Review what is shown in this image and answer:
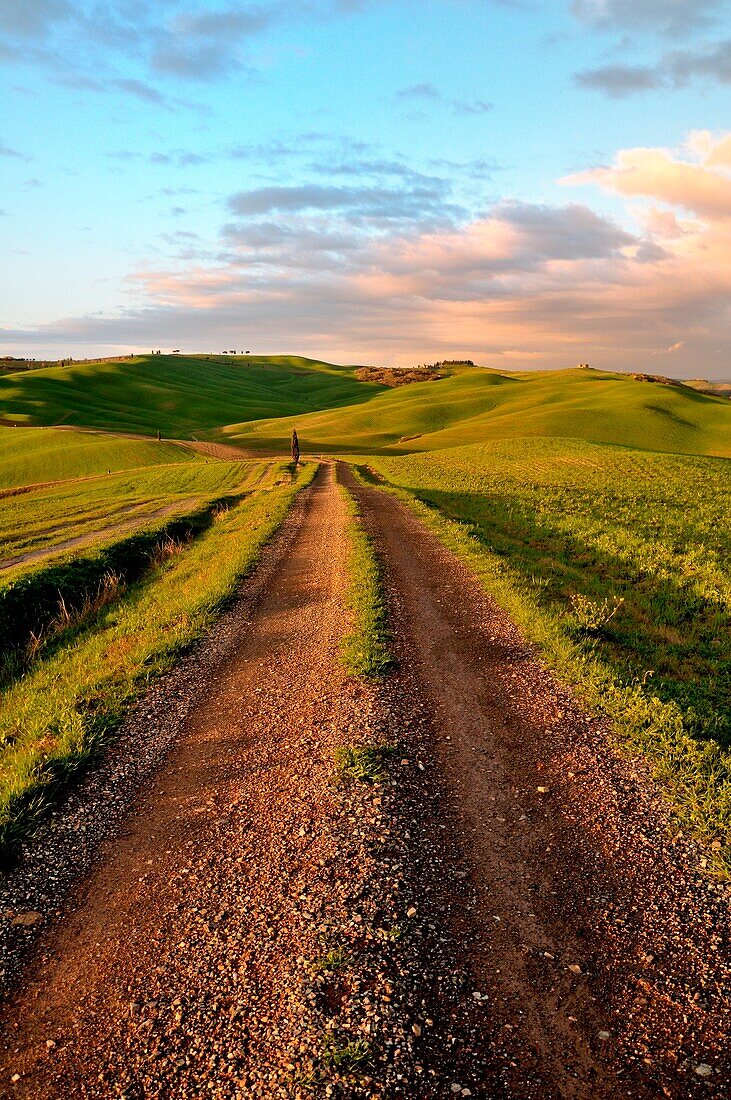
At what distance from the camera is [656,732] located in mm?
9039

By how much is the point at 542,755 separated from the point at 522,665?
10.5 feet

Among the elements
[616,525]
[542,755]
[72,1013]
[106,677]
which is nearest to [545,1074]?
[72,1013]

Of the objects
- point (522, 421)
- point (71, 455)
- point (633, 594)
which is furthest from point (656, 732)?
point (522, 421)

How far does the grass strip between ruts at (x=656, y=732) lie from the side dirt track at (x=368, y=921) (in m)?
0.34

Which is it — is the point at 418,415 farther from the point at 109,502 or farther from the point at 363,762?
the point at 363,762

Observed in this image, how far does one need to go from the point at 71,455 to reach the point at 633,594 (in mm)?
87327

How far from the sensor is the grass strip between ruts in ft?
23.4

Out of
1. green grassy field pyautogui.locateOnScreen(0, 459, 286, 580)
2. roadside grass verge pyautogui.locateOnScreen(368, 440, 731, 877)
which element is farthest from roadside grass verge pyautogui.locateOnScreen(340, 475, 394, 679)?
green grassy field pyautogui.locateOnScreen(0, 459, 286, 580)

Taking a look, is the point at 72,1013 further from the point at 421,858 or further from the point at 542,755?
the point at 542,755

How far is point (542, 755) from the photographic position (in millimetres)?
8680

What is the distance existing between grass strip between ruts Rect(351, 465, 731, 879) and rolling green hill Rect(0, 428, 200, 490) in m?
79.2

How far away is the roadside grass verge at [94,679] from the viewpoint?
825cm

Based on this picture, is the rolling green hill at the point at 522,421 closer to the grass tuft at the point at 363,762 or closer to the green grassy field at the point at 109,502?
the green grassy field at the point at 109,502

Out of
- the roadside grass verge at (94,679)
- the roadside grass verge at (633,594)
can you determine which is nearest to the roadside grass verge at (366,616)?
the roadside grass verge at (633,594)
